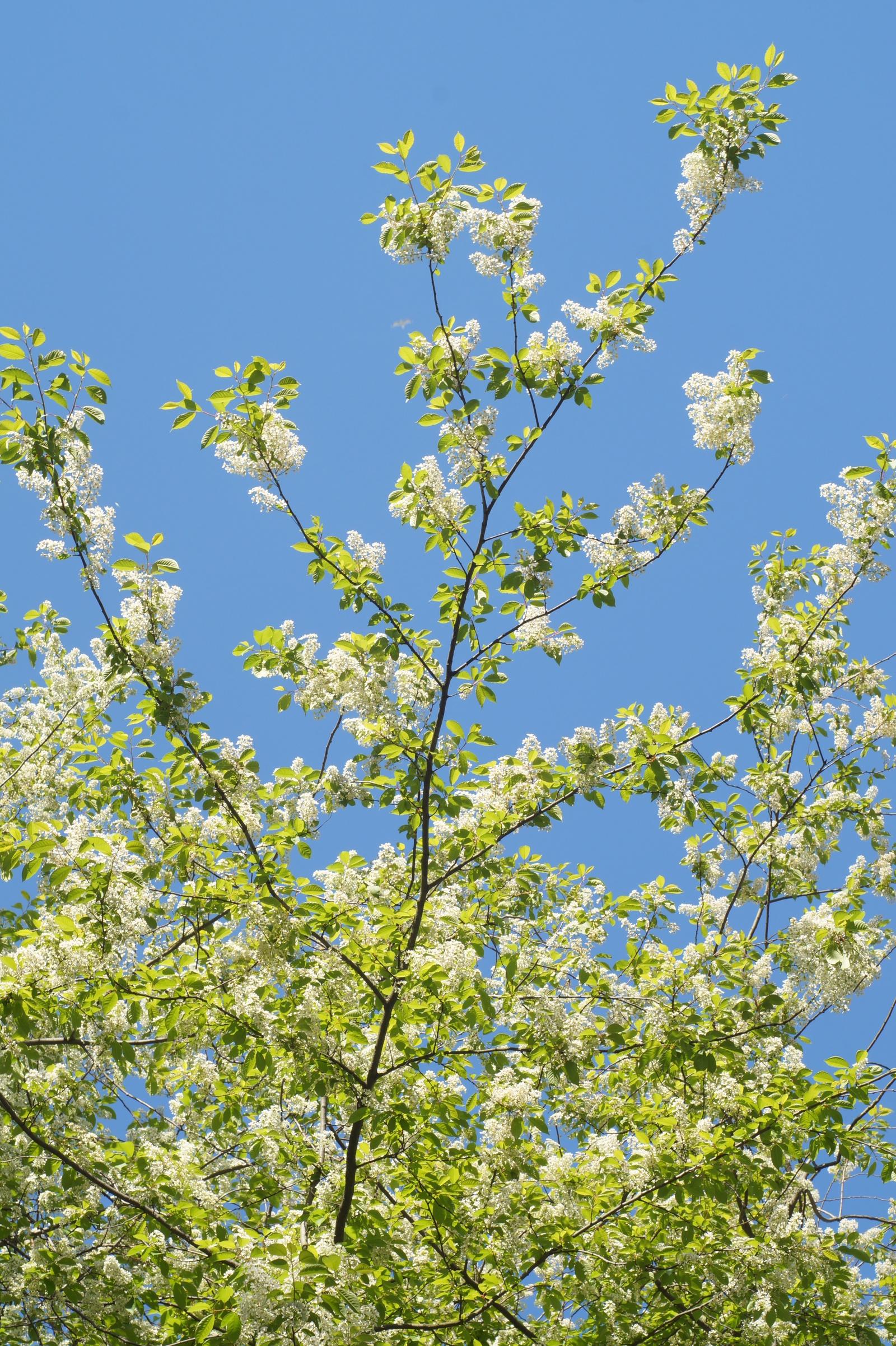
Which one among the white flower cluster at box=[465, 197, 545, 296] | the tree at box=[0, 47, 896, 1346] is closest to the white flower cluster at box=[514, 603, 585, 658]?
A: the tree at box=[0, 47, 896, 1346]

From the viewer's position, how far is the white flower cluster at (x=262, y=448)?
4.73 m

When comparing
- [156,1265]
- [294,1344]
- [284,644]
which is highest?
[284,644]

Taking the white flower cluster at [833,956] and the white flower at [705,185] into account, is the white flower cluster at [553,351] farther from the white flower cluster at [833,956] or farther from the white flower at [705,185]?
the white flower cluster at [833,956]

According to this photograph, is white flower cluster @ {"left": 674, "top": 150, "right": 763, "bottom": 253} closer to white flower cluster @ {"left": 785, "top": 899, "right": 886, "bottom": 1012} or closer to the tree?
the tree

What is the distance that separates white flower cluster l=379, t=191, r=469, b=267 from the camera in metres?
4.77

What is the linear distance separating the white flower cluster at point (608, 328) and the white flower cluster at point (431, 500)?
3.51ft

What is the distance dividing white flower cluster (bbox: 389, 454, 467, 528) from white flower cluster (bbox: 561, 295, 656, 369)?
1071 millimetres

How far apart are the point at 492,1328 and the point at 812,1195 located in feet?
7.36

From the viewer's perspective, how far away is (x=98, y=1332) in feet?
15.6

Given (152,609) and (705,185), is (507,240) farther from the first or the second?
(152,609)

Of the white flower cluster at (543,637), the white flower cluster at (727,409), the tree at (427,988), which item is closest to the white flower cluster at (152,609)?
the tree at (427,988)

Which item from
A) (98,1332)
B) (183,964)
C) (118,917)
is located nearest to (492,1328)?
(98,1332)

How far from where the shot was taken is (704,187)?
17.2 ft

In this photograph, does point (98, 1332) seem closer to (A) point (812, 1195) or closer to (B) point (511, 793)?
(B) point (511, 793)
